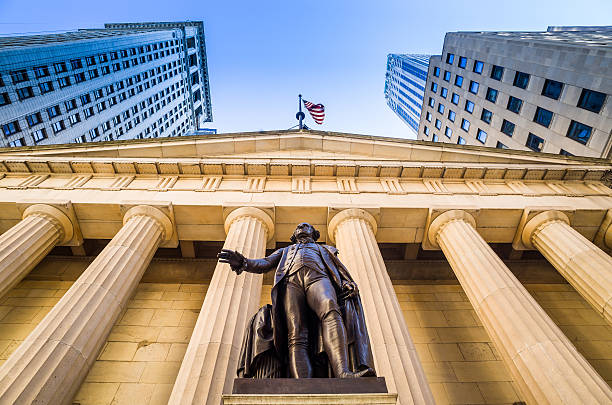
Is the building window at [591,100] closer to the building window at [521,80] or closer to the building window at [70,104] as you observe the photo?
the building window at [521,80]

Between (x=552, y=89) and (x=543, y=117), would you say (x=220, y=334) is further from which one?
(x=552, y=89)

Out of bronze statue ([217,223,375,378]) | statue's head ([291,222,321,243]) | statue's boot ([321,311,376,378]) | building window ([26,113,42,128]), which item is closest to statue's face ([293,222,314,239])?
statue's head ([291,222,321,243])

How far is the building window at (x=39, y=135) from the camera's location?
35.4m

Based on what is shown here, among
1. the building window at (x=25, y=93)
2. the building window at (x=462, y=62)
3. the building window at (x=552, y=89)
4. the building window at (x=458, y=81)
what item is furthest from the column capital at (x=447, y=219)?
the building window at (x=25, y=93)

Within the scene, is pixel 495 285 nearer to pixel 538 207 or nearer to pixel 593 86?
pixel 538 207

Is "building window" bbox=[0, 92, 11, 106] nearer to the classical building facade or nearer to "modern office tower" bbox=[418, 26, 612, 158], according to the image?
the classical building facade

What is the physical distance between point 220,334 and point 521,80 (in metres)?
30.1

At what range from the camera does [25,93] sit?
1323 inches

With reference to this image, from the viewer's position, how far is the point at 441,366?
11.0 metres

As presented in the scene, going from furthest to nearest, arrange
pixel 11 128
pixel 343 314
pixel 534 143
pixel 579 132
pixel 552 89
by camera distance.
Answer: pixel 11 128 → pixel 534 143 → pixel 552 89 → pixel 579 132 → pixel 343 314

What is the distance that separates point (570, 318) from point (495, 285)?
743cm

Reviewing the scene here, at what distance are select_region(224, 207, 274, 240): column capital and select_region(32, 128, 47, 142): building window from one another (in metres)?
36.9

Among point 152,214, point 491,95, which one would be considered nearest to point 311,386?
point 152,214

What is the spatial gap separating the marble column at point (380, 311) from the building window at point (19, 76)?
128 ft
